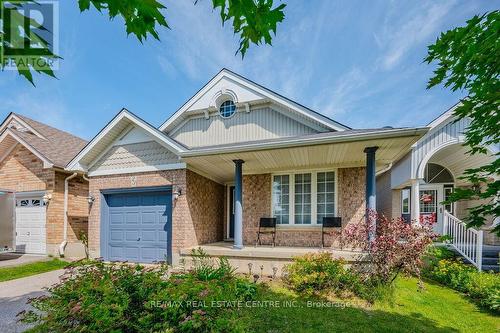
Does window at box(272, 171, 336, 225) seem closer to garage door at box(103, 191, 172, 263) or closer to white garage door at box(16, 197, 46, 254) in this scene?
garage door at box(103, 191, 172, 263)

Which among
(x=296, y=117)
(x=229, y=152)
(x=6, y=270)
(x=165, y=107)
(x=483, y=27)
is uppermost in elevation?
(x=165, y=107)

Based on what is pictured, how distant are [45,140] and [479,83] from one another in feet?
46.8

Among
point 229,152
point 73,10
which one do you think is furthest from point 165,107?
Result: point 73,10

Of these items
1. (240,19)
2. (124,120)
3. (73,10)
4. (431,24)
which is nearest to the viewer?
(73,10)

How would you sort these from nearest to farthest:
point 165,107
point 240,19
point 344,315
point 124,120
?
point 240,19 → point 344,315 → point 124,120 → point 165,107

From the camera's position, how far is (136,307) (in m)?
3.22

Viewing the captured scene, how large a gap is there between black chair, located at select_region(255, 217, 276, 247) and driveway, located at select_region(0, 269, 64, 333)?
596cm

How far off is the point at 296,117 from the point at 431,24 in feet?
13.9

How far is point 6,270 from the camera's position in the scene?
781cm

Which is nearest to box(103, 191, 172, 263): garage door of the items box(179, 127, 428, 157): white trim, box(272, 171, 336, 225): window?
box(179, 127, 428, 157): white trim

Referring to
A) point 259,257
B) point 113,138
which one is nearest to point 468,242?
point 259,257

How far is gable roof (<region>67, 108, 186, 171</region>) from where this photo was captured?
7.89m

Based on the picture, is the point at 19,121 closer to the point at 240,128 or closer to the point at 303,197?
the point at 240,128

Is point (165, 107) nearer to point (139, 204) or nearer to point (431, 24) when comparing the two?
point (139, 204)
